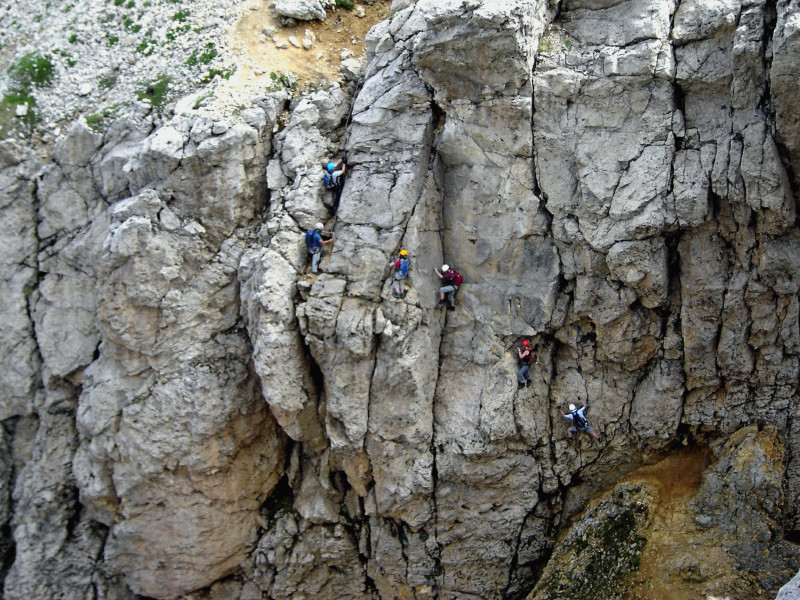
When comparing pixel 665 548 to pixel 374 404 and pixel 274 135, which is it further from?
pixel 274 135

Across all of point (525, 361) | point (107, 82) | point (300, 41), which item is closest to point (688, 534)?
point (525, 361)

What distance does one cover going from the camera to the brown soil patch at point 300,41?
21094 mm

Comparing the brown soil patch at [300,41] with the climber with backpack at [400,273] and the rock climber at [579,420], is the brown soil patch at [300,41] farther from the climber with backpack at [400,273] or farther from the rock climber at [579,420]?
the rock climber at [579,420]

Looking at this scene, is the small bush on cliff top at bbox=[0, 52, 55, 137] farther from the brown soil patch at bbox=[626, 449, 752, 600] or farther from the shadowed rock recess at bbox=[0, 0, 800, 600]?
the brown soil patch at bbox=[626, 449, 752, 600]

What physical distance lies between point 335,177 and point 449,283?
4.47 metres

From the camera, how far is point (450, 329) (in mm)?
19359

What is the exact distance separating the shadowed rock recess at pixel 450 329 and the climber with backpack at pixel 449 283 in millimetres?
435

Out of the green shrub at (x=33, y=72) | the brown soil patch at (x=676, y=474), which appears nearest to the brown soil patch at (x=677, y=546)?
the brown soil patch at (x=676, y=474)

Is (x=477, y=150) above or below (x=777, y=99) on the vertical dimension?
below

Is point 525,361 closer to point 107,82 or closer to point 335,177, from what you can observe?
point 335,177

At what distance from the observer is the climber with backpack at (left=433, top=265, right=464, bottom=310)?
18.8m

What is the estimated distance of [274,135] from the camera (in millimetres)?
20328

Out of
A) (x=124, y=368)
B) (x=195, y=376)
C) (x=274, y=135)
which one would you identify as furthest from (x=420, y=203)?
(x=124, y=368)

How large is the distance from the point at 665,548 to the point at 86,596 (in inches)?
744
